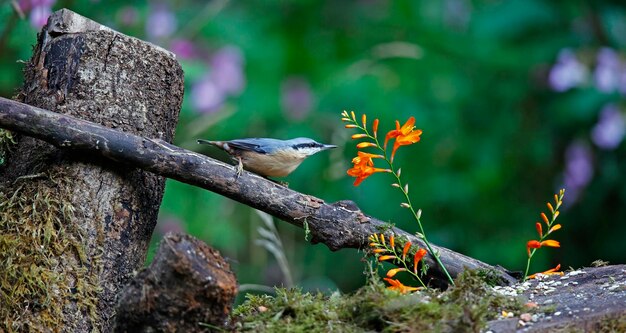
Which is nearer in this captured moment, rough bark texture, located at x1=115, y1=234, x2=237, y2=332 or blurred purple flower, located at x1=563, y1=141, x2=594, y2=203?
rough bark texture, located at x1=115, y1=234, x2=237, y2=332

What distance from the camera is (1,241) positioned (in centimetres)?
277

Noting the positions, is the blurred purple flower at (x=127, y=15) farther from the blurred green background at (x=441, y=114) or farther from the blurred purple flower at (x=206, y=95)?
the blurred purple flower at (x=206, y=95)

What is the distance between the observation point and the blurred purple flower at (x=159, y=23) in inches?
211

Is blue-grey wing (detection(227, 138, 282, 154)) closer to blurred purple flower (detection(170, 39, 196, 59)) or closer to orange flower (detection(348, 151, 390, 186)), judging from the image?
orange flower (detection(348, 151, 390, 186))

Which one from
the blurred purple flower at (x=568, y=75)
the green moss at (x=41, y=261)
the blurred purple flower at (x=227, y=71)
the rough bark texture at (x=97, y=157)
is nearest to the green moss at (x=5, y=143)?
the rough bark texture at (x=97, y=157)

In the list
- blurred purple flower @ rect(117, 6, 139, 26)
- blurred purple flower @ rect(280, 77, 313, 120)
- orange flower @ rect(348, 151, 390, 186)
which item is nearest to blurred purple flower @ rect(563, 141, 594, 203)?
blurred purple flower @ rect(280, 77, 313, 120)

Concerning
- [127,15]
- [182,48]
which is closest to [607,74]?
[182,48]

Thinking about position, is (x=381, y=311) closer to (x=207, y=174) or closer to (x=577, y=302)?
(x=577, y=302)

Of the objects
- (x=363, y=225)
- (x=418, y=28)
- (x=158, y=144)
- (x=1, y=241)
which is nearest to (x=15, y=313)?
(x=1, y=241)

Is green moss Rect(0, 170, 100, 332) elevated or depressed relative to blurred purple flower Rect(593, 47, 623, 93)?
depressed

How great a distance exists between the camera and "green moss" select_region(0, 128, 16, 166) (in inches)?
119

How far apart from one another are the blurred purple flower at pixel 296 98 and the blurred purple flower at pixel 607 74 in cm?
183

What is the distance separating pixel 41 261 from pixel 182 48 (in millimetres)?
3160

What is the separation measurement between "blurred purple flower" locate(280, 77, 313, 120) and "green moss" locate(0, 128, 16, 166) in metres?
2.94
